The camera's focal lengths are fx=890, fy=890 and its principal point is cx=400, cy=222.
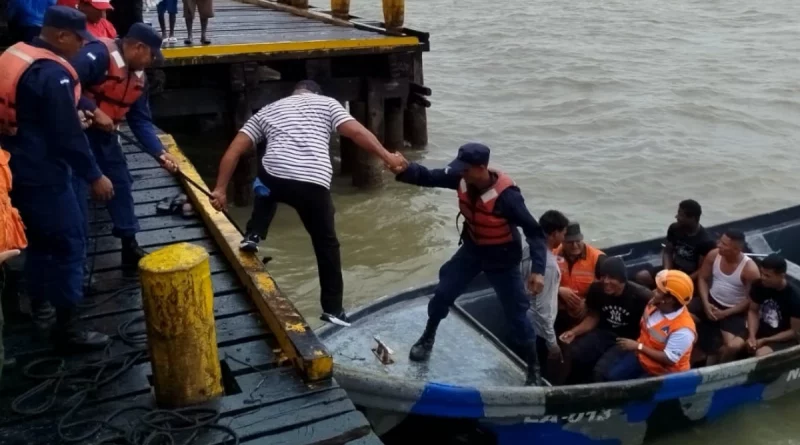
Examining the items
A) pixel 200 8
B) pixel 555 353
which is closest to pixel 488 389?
pixel 555 353

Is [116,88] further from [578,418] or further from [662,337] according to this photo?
[662,337]

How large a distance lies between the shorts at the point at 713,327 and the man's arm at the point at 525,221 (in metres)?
2.07

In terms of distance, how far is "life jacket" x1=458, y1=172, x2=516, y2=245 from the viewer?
548 centimetres

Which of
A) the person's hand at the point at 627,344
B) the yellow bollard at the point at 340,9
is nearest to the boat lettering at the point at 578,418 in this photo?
the person's hand at the point at 627,344

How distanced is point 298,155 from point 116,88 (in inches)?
45.8

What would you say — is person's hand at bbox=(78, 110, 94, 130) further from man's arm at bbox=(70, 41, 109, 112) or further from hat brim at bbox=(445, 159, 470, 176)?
hat brim at bbox=(445, 159, 470, 176)

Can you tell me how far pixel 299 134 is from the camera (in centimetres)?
559

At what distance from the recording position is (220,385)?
4336 mm

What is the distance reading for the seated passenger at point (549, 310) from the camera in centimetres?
605

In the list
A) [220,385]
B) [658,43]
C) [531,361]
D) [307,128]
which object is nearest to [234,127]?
[307,128]

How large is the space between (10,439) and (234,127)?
275 inches

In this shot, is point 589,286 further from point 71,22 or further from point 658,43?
point 658,43

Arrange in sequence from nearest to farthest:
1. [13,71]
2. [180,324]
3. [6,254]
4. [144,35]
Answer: [6,254], [180,324], [13,71], [144,35]

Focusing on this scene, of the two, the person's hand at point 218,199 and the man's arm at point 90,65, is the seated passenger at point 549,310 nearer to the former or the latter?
the person's hand at point 218,199
